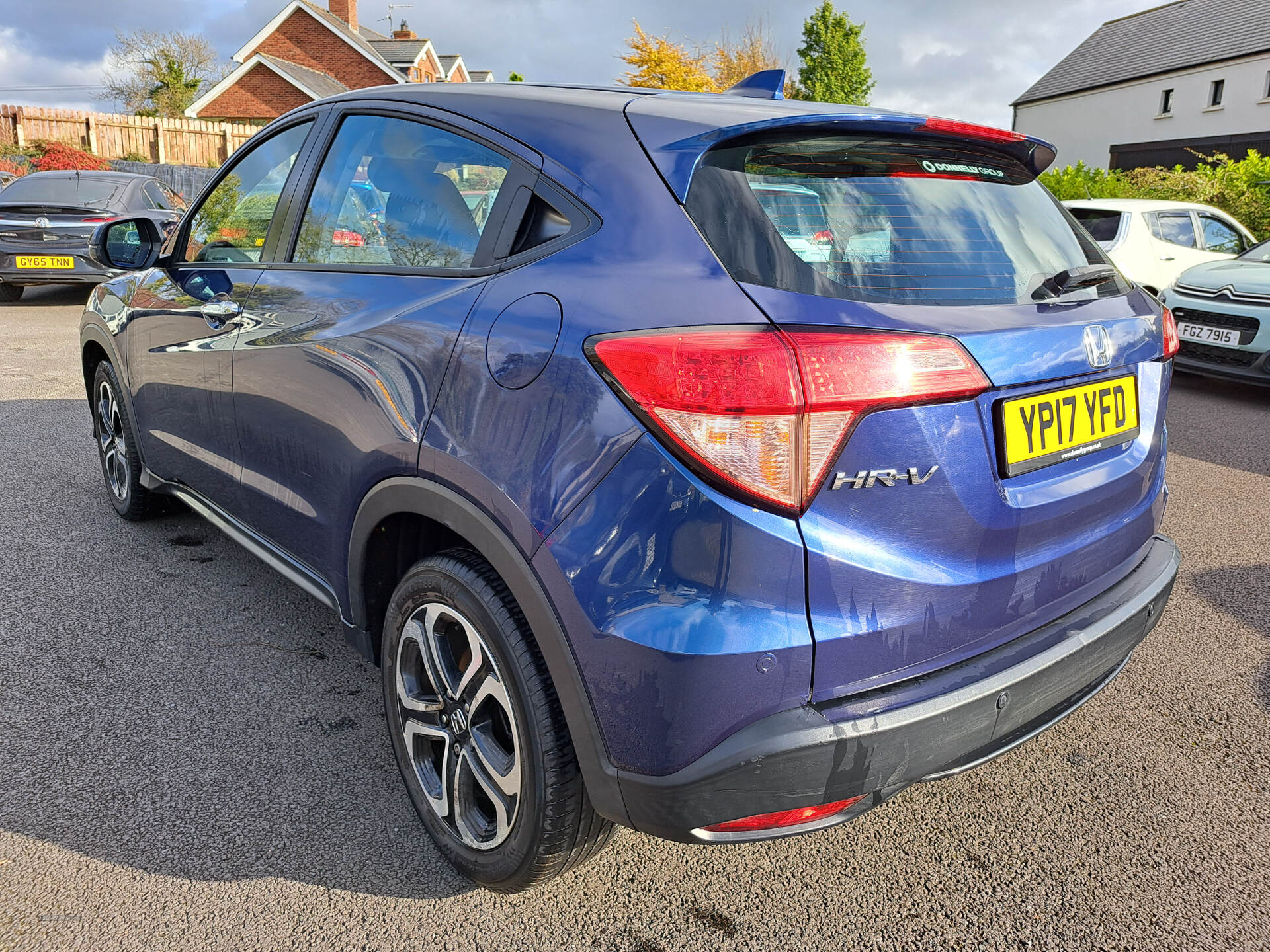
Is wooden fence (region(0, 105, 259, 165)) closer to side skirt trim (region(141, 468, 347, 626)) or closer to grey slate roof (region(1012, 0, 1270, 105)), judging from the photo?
side skirt trim (region(141, 468, 347, 626))

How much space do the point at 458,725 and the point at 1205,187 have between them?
1889 centimetres

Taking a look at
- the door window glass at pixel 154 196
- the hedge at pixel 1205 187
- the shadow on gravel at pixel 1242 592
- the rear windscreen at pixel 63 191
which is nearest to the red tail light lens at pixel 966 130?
the shadow on gravel at pixel 1242 592

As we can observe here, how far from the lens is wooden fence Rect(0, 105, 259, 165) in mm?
29047

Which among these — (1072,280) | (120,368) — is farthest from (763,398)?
(120,368)

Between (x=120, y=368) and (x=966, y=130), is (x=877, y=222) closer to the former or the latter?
(x=966, y=130)

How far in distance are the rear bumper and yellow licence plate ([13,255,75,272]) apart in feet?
39.1

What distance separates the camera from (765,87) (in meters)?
2.60

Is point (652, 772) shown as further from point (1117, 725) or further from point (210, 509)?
point (210, 509)

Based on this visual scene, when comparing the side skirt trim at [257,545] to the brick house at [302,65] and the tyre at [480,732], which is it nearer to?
the tyre at [480,732]

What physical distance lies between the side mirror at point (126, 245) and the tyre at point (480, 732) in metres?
2.39

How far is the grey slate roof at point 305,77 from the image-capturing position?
38781 millimetres

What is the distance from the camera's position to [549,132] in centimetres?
200

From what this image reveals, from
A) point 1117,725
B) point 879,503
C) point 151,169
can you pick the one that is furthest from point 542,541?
point 151,169

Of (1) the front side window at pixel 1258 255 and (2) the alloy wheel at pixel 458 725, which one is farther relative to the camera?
(1) the front side window at pixel 1258 255
